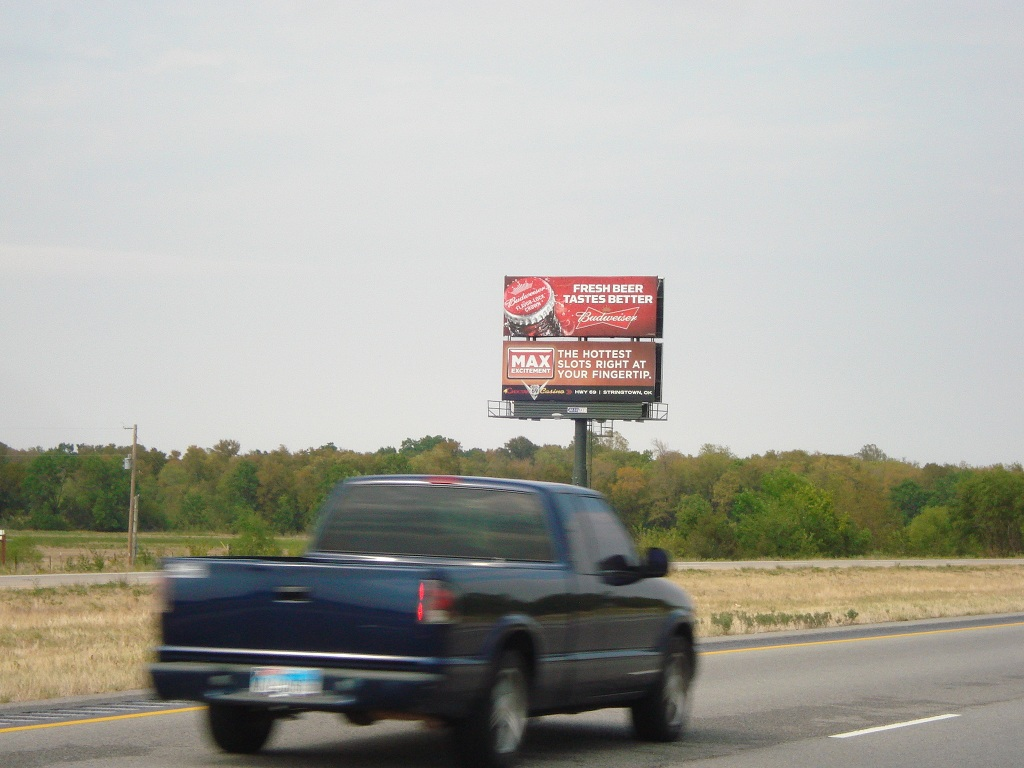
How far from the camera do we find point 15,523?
12838cm

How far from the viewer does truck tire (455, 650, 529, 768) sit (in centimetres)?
897

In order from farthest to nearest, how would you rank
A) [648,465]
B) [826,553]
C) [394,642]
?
[648,465] → [826,553] → [394,642]

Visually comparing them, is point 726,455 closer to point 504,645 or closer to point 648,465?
point 648,465

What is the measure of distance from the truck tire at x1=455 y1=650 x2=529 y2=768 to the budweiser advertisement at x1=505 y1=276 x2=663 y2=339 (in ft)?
179

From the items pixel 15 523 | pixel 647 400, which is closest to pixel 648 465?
pixel 15 523

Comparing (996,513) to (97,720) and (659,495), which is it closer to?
(659,495)

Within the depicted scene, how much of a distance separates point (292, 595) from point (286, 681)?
1.62 ft

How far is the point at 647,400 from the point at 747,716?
50.2 meters

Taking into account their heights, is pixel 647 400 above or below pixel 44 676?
above

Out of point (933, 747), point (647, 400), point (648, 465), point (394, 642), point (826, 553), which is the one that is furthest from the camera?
point (648, 465)

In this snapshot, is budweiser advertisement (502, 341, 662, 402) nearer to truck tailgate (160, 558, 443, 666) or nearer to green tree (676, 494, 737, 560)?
green tree (676, 494, 737, 560)

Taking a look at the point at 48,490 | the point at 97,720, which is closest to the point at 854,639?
the point at 97,720

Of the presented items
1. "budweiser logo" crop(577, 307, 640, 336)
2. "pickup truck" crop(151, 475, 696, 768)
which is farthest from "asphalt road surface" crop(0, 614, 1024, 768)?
"budweiser logo" crop(577, 307, 640, 336)

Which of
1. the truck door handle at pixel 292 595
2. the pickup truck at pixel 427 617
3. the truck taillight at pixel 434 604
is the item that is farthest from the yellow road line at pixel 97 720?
the truck taillight at pixel 434 604
